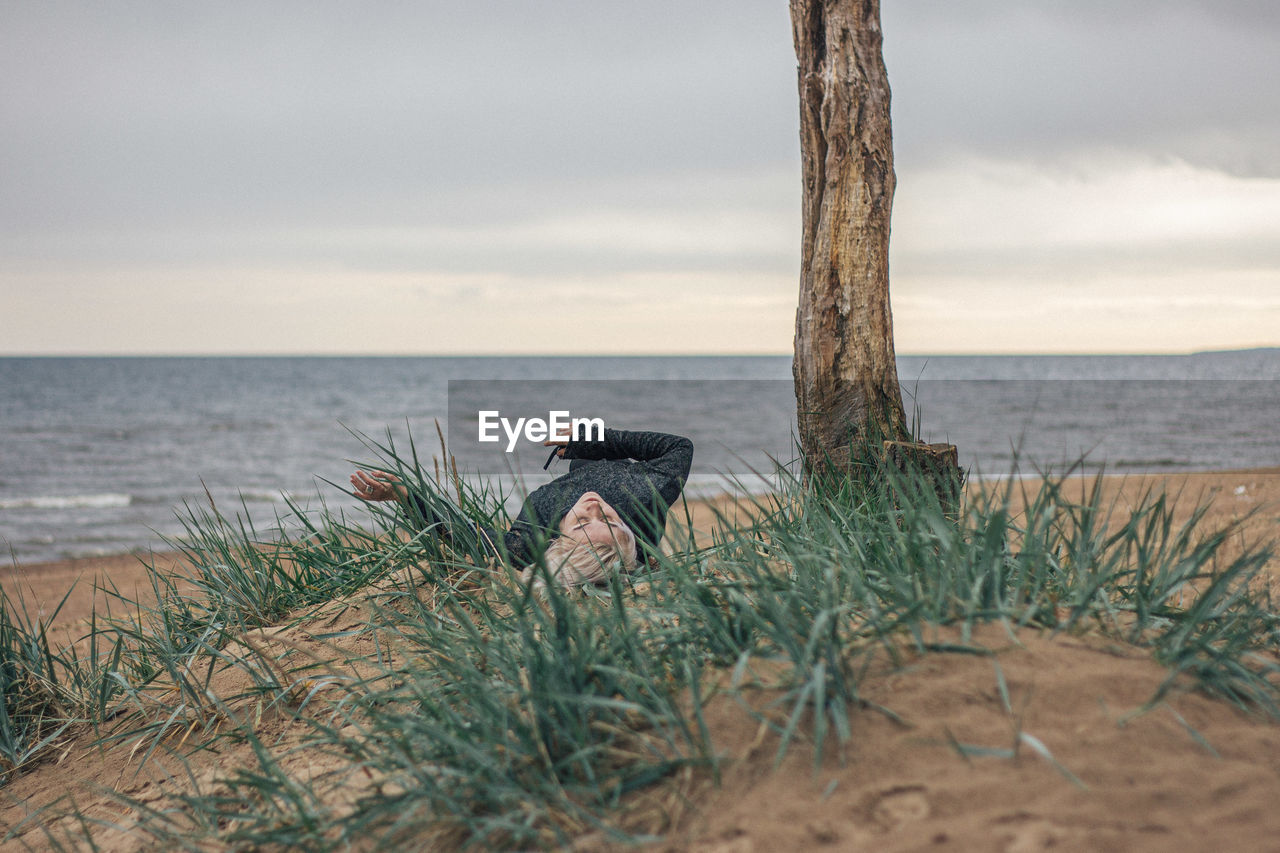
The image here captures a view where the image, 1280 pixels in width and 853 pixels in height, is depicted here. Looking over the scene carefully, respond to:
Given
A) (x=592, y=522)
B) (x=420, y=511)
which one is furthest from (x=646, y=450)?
(x=420, y=511)

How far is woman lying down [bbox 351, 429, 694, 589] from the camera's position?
12.2 feet

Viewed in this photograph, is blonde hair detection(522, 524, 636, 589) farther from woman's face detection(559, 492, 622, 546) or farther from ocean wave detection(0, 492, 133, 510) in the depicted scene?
ocean wave detection(0, 492, 133, 510)

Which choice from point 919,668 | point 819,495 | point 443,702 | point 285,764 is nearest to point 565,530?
point 819,495

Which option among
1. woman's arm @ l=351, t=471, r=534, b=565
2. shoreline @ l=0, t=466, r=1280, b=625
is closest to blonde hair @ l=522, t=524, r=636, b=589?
woman's arm @ l=351, t=471, r=534, b=565

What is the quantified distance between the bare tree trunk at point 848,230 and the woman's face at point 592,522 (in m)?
1.10

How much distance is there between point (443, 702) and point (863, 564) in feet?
4.30

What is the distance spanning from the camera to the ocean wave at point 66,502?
14211mm

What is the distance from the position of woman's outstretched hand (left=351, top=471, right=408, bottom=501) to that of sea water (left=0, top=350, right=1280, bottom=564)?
0.35 feet

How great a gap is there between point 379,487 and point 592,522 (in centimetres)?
99

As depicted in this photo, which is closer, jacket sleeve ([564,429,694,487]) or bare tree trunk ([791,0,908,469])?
bare tree trunk ([791,0,908,469])

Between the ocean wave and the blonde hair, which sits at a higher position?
the blonde hair

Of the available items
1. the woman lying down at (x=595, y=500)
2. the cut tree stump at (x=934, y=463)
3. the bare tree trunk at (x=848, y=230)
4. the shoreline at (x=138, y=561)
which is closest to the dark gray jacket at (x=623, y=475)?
the woman lying down at (x=595, y=500)

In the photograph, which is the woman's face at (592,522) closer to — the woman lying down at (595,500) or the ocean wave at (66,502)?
the woman lying down at (595,500)

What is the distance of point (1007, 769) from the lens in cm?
181
